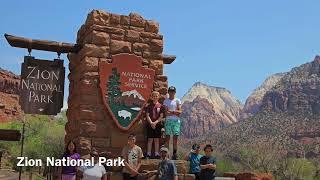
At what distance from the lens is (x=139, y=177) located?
8.50 meters

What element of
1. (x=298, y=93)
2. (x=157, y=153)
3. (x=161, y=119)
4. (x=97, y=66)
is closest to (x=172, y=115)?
(x=161, y=119)

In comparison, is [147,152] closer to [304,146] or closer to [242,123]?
[304,146]

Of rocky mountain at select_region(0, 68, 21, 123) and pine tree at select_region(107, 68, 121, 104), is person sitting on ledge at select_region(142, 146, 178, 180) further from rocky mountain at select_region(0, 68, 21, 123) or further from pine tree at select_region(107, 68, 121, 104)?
rocky mountain at select_region(0, 68, 21, 123)

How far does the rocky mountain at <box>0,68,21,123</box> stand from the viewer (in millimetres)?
63375

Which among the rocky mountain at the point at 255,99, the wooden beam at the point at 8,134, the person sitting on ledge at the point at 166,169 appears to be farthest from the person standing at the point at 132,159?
the rocky mountain at the point at 255,99

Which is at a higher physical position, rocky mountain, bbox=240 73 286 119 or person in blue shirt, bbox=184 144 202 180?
rocky mountain, bbox=240 73 286 119

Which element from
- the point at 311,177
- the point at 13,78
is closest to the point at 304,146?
the point at 311,177

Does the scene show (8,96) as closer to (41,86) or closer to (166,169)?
(41,86)

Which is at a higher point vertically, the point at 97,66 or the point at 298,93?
the point at 298,93

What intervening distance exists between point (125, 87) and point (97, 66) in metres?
Result: 0.67

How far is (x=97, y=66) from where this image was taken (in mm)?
9297

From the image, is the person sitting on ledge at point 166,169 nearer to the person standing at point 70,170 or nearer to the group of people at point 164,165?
the group of people at point 164,165

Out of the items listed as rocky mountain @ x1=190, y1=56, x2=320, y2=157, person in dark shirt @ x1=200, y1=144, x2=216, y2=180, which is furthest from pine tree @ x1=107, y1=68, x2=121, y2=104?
rocky mountain @ x1=190, y1=56, x2=320, y2=157

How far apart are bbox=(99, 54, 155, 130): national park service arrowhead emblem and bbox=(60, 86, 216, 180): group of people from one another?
9.9 inches
